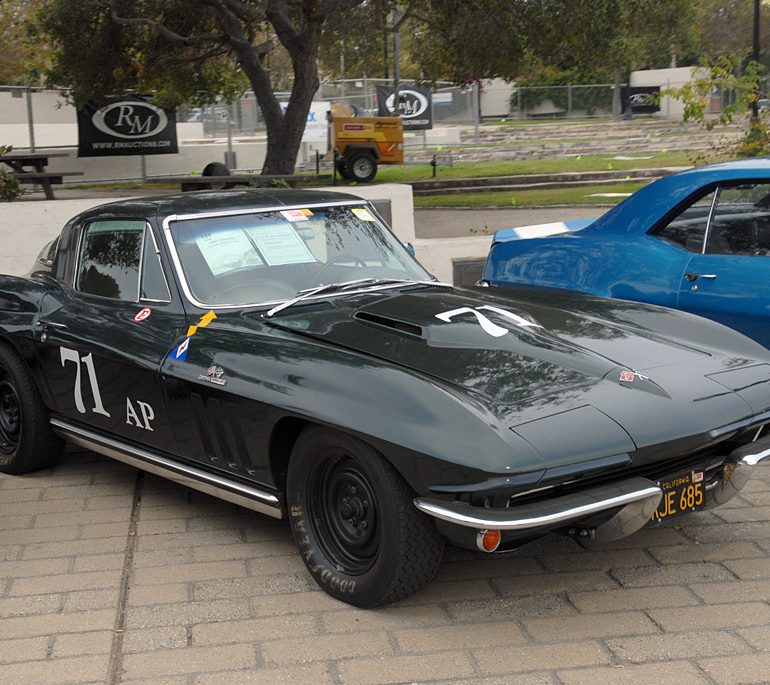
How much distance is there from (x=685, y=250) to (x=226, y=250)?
2.76m

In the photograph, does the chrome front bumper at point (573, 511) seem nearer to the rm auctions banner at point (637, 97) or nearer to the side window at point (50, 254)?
the side window at point (50, 254)

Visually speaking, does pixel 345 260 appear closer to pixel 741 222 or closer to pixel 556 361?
pixel 556 361

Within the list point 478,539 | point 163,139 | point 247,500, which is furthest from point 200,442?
point 163,139

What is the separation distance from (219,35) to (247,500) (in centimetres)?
1752

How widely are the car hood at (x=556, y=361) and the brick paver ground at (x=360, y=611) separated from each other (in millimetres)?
693

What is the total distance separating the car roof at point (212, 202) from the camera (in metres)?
5.16

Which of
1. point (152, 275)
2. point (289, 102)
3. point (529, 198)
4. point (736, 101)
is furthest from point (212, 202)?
point (529, 198)

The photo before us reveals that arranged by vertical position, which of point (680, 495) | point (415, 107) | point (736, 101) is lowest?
point (680, 495)

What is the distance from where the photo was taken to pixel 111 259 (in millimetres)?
5359

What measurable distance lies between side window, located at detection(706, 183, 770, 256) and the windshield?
188cm

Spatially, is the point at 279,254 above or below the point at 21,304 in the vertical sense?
above

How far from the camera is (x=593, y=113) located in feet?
145

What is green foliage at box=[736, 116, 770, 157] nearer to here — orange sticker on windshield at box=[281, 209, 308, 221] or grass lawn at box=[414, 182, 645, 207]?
grass lawn at box=[414, 182, 645, 207]

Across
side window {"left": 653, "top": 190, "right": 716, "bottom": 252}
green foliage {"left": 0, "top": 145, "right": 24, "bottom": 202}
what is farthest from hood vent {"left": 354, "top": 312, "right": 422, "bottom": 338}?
green foliage {"left": 0, "top": 145, "right": 24, "bottom": 202}
